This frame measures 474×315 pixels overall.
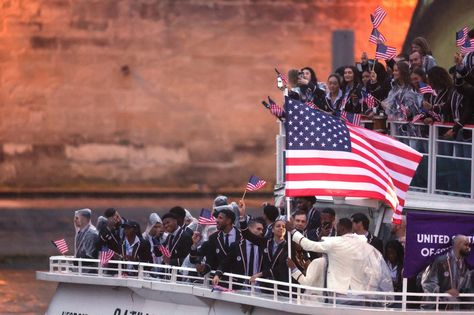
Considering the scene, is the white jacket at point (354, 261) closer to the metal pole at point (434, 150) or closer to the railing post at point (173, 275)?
the metal pole at point (434, 150)

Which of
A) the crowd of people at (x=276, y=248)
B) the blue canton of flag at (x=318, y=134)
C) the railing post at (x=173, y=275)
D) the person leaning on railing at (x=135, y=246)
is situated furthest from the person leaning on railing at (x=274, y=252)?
the person leaning on railing at (x=135, y=246)

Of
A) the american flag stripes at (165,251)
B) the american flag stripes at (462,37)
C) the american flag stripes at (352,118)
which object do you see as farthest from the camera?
the american flag stripes at (165,251)

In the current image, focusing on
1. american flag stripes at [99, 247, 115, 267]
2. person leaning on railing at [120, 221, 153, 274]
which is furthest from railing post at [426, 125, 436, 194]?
american flag stripes at [99, 247, 115, 267]

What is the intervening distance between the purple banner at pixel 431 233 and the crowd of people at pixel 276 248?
0.16m

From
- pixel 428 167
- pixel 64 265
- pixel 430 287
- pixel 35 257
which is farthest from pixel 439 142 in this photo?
pixel 35 257

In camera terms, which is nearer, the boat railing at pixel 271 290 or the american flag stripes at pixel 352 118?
the boat railing at pixel 271 290

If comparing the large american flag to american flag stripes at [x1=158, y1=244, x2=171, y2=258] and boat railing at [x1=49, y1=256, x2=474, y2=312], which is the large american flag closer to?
boat railing at [x1=49, y1=256, x2=474, y2=312]

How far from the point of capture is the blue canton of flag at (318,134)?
2353cm

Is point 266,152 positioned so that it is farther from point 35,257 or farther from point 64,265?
point 64,265

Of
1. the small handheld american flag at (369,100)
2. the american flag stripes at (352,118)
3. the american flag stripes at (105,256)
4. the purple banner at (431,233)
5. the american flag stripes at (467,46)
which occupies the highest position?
the american flag stripes at (467,46)

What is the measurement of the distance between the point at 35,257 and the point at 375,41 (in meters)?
16.5

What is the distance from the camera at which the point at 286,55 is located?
4388 cm

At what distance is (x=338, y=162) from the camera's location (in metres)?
23.5

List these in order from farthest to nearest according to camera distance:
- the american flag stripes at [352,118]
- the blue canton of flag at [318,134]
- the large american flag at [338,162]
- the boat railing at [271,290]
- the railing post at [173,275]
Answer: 1. the railing post at [173,275]
2. the american flag stripes at [352,118]
3. the blue canton of flag at [318,134]
4. the large american flag at [338,162]
5. the boat railing at [271,290]
